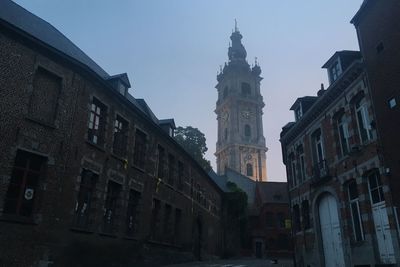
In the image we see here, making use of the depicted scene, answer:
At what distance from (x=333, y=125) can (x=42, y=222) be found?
39.3 ft

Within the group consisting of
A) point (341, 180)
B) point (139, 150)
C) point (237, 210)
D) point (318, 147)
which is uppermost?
point (237, 210)

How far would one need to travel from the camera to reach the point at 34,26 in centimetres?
1441

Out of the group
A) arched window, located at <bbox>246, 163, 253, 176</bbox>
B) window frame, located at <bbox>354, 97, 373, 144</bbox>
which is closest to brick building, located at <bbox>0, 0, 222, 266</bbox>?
window frame, located at <bbox>354, 97, 373, 144</bbox>

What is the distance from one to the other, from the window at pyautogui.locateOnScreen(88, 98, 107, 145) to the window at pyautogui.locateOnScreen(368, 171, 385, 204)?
10.7 m

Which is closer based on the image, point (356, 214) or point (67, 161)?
point (67, 161)

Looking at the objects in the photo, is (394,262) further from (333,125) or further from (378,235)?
(333,125)

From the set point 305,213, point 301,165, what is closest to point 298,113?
point 301,165

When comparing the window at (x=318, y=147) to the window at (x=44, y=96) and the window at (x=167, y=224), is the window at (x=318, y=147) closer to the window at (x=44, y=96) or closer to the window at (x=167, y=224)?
the window at (x=167, y=224)

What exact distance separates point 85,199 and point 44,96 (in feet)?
14.0

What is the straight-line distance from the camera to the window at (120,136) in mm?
16875

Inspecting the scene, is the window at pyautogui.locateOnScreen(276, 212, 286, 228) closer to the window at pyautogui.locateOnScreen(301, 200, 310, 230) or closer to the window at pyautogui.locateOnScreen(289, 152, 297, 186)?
the window at pyautogui.locateOnScreen(289, 152, 297, 186)

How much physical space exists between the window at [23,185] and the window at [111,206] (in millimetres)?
3939

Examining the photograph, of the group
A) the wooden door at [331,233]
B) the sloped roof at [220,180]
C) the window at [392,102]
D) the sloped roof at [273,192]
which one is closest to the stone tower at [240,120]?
the sloped roof at [220,180]

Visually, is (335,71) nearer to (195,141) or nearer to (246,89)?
(195,141)
